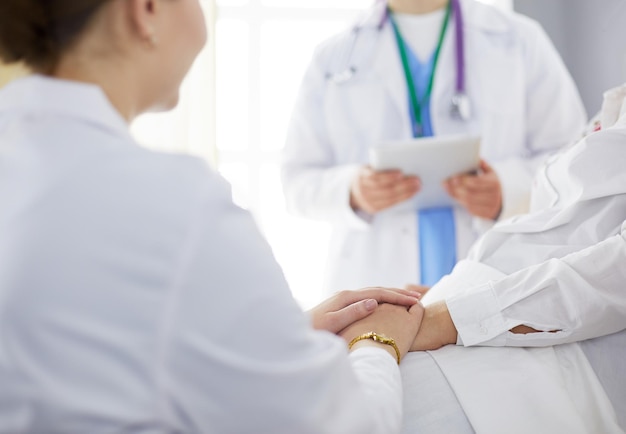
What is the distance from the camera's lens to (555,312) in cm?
114

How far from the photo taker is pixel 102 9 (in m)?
0.73

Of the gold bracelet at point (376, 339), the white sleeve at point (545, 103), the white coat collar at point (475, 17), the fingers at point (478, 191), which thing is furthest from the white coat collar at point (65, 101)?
the white coat collar at point (475, 17)

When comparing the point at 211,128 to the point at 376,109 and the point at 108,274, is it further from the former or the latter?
the point at 108,274

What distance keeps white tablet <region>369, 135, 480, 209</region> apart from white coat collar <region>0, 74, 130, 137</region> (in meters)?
1.25

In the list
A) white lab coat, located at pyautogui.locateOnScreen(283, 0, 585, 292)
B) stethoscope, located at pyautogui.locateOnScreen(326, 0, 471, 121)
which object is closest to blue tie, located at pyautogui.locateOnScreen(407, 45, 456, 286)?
white lab coat, located at pyautogui.locateOnScreen(283, 0, 585, 292)

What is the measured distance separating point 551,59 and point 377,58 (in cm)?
50

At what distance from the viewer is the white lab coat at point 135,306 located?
63cm

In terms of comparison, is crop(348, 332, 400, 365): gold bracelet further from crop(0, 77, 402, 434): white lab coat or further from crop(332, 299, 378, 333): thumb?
crop(0, 77, 402, 434): white lab coat

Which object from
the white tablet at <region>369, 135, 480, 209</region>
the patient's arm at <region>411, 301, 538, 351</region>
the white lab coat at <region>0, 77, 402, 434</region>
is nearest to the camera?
the white lab coat at <region>0, 77, 402, 434</region>

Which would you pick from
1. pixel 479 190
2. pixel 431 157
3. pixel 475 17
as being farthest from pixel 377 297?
pixel 475 17

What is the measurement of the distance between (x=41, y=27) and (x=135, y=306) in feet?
0.90

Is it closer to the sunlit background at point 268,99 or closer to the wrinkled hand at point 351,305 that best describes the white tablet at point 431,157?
the wrinkled hand at point 351,305

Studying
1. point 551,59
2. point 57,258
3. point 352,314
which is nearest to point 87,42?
point 57,258

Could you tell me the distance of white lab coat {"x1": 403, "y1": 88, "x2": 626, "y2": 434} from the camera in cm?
104
